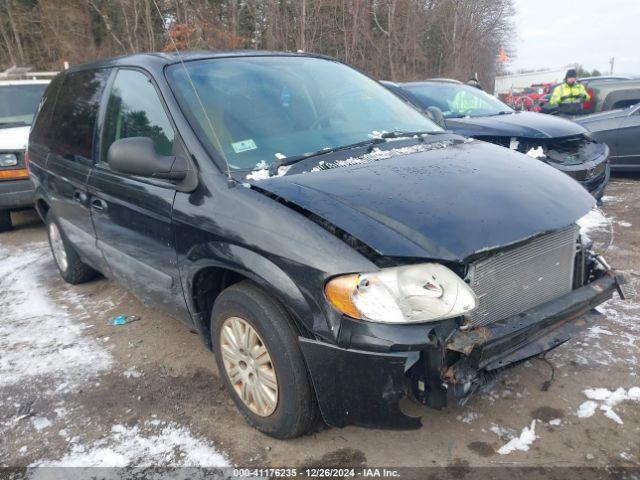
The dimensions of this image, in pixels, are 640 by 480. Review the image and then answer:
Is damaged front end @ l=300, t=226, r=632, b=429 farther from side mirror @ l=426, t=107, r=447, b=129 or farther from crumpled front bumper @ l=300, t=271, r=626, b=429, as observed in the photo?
side mirror @ l=426, t=107, r=447, b=129

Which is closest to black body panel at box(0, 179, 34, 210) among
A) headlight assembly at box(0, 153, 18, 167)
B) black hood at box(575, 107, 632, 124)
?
headlight assembly at box(0, 153, 18, 167)

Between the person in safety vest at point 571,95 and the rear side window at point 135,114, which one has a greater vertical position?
the rear side window at point 135,114

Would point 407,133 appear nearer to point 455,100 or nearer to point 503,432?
point 503,432

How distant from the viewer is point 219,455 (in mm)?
2391

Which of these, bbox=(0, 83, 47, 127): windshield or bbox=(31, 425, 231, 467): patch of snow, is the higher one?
bbox=(0, 83, 47, 127): windshield

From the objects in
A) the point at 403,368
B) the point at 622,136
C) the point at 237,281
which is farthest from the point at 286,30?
the point at 403,368

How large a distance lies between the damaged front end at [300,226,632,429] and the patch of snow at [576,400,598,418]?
48 centimetres

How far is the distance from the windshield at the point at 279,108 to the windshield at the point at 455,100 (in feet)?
11.7

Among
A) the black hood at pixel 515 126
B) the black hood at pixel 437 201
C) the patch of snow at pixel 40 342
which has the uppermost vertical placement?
the black hood at pixel 437 201

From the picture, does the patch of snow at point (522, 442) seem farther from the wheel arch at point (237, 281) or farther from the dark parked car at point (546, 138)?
the dark parked car at point (546, 138)

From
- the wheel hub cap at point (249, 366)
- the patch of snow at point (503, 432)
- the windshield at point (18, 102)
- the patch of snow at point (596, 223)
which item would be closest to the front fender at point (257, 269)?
the wheel hub cap at point (249, 366)

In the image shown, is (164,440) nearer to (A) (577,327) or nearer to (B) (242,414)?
(B) (242,414)

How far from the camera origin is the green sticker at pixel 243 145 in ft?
8.46

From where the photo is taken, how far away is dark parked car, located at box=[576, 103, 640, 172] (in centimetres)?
716
